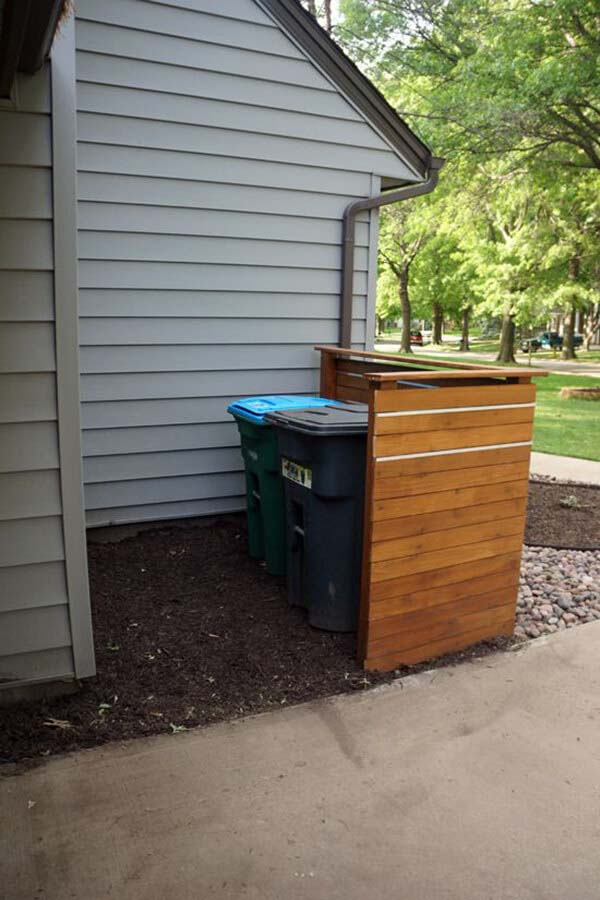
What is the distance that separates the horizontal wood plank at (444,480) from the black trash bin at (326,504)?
0.29 meters

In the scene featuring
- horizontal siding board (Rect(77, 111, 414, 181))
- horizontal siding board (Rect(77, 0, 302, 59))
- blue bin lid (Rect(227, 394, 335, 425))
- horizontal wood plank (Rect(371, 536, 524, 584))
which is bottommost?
horizontal wood plank (Rect(371, 536, 524, 584))

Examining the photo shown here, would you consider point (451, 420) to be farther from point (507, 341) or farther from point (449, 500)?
point (507, 341)

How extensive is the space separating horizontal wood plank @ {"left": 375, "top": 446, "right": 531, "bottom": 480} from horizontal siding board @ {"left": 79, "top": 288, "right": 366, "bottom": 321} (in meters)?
2.20

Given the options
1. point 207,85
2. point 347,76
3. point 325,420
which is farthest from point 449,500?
point 347,76

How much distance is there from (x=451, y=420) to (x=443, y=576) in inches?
29.2

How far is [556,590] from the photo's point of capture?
4.38 meters

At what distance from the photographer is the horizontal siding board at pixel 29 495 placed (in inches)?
108

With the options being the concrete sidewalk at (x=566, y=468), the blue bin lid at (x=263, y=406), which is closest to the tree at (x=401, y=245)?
the concrete sidewalk at (x=566, y=468)

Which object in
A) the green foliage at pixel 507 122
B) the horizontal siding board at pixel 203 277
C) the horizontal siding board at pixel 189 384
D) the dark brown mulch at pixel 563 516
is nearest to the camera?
the horizontal siding board at pixel 203 277

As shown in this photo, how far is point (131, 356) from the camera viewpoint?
461 cm

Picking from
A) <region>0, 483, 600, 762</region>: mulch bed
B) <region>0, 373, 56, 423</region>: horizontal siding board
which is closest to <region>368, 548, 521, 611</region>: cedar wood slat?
<region>0, 483, 600, 762</region>: mulch bed

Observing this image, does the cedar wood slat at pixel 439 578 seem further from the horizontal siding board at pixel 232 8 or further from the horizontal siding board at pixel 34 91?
the horizontal siding board at pixel 232 8

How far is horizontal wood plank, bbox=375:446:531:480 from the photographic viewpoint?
3.06 m

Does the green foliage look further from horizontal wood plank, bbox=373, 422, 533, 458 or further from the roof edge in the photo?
horizontal wood plank, bbox=373, 422, 533, 458
